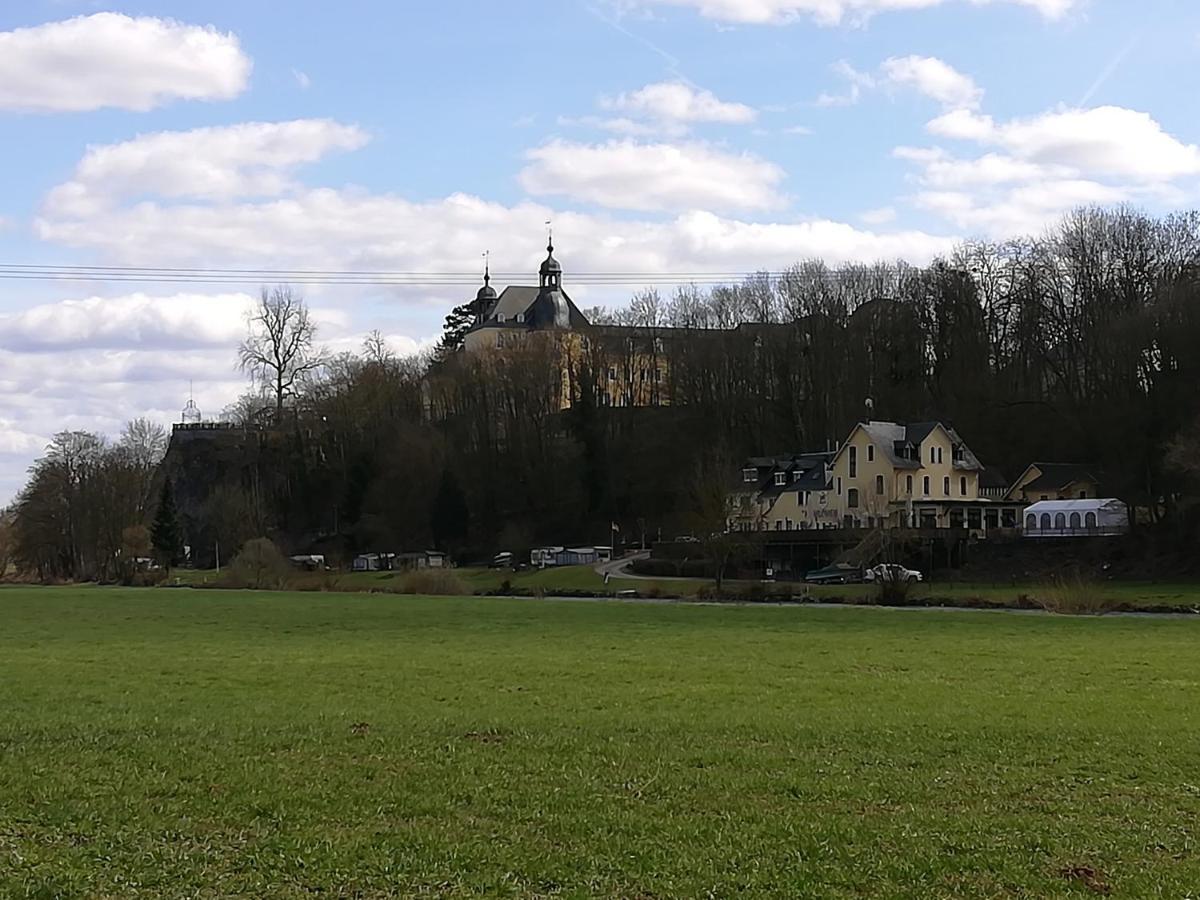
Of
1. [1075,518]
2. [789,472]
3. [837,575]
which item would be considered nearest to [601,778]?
[837,575]

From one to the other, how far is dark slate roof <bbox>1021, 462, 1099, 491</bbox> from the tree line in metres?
1.30

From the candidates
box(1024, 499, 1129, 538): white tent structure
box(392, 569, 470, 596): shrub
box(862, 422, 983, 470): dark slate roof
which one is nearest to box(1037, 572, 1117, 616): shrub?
box(392, 569, 470, 596): shrub

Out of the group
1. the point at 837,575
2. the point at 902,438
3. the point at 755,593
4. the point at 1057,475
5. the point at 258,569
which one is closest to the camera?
the point at 755,593

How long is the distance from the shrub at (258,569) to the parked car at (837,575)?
34.9m

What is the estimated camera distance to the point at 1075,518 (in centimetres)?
9081

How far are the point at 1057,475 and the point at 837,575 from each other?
95.2 ft

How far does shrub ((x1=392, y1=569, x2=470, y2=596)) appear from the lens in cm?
7475

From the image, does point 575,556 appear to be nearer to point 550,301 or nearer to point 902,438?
point 902,438

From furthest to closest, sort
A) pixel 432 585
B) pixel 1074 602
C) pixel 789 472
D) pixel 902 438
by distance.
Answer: pixel 789 472 → pixel 902 438 → pixel 432 585 → pixel 1074 602

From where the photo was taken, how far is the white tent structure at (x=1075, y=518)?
85.9m

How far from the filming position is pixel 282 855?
9.74m

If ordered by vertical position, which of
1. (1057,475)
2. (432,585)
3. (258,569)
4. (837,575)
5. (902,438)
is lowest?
(432,585)

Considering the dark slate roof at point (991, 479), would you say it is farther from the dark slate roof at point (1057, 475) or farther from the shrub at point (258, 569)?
the shrub at point (258, 569)

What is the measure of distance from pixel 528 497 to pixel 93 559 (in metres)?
39.8
